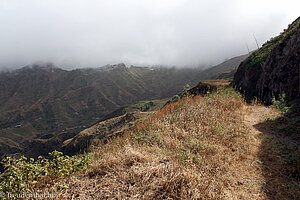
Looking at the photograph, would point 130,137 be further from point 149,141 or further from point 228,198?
point 228,198

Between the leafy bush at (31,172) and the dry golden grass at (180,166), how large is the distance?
35cm

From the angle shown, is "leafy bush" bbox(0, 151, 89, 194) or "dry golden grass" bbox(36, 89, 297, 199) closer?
"dry golden grass" bbox(36, 89, 297, 199)

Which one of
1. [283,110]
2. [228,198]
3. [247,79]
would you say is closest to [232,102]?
[283,110]

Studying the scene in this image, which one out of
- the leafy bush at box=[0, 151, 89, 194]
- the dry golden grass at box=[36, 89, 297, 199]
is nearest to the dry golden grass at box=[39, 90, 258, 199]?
the dry golden grass at box=[36, 89, 297, 199]

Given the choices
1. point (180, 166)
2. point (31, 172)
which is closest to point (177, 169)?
point (180, 166)

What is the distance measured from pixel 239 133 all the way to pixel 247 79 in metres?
21.9

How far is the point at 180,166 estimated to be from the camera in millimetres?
3803

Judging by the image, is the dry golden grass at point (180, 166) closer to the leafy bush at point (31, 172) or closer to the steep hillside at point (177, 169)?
the steep hillside at point (177, 169)

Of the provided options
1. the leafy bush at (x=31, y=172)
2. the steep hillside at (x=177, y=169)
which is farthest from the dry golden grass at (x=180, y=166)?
the leafy bush at (x=31, y=172)

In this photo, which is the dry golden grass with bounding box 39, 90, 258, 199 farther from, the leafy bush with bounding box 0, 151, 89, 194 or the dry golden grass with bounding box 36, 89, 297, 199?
the leafy bush with bounding box 0, 151, 89, 194

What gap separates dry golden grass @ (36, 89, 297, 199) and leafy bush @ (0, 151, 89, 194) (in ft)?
1.14

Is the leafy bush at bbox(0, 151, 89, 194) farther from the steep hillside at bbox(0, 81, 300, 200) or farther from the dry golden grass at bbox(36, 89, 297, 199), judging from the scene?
the dry golden grass at bbox(36, 89, 297, 199)

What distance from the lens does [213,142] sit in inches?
212

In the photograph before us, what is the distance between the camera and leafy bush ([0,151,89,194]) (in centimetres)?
346
